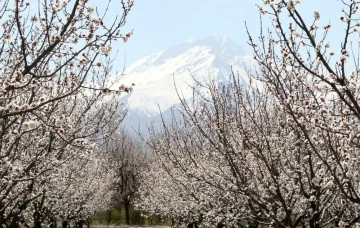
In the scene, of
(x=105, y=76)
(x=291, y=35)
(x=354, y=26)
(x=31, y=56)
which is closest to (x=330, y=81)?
(x=354, y=26)

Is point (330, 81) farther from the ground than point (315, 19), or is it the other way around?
point (315, 19)

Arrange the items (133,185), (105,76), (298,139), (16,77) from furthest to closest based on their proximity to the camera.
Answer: (133,185), (105,76), (298,139), (16,77)

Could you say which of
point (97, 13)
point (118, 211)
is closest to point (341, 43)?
point (97, 13)

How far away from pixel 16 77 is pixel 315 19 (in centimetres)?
345

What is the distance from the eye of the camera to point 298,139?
359 inches

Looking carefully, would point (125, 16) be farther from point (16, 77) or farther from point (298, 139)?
point (298, 139)

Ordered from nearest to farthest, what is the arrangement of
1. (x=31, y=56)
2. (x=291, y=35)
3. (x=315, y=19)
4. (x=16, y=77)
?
(x=16, y=77) → (x=315, y=19) → (x=291, y=35) → (x=31, y=56)

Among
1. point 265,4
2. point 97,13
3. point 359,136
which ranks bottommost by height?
point 359,136

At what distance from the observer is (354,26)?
5328 millimetres

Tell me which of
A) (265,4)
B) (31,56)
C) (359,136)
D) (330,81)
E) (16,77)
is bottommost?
(359,136)

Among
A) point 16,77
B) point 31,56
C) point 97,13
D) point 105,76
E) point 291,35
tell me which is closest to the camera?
point 16,77

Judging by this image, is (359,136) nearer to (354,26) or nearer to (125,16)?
(354,26)

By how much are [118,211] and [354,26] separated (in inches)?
2340

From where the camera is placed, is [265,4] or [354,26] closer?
[354,26]
